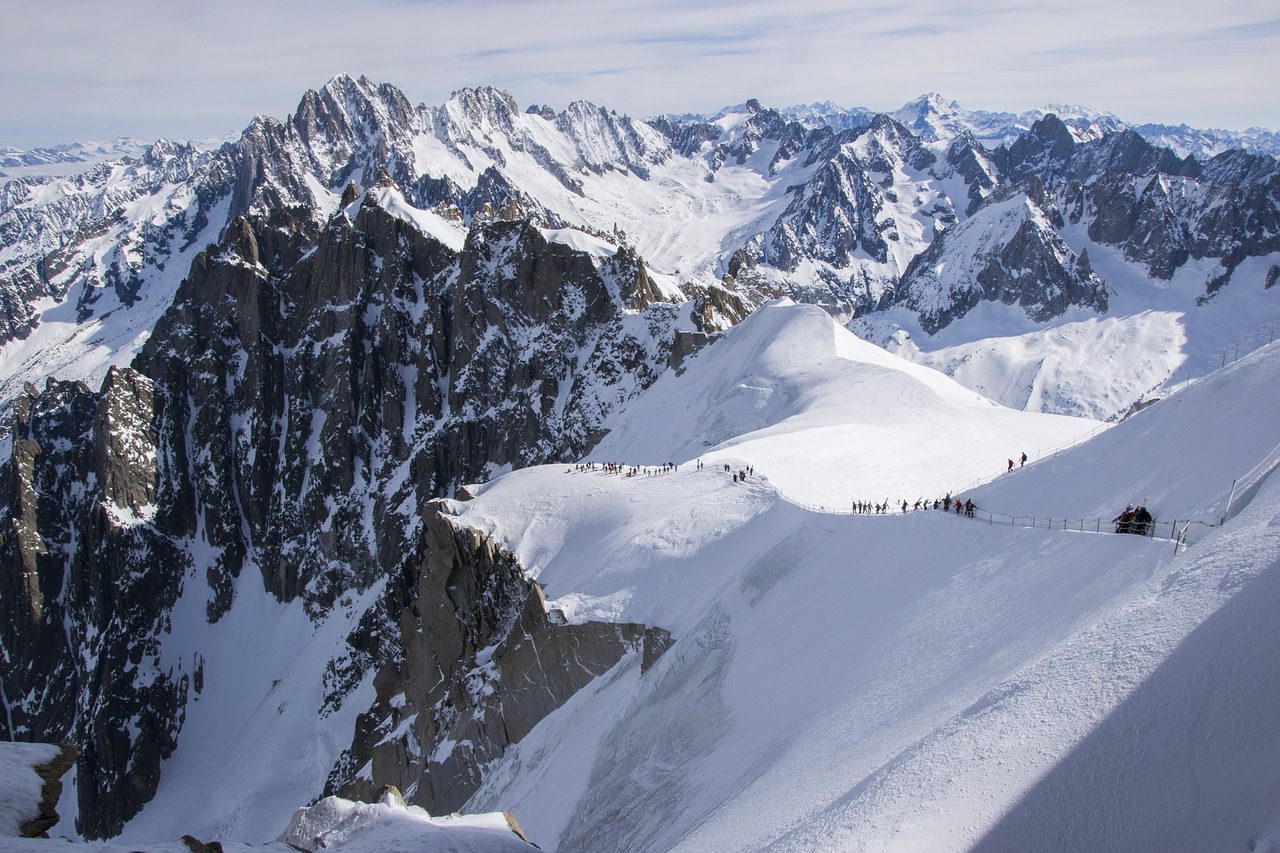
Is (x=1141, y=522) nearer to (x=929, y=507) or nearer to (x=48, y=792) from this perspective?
(x=929, y=507)

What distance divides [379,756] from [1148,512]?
48.6m

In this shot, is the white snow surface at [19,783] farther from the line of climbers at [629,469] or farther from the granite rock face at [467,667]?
the line of climbers at [629,469]

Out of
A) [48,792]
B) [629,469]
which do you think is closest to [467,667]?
[629,469]

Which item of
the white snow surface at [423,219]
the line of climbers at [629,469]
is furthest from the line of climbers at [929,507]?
the white snow surface at [423,219]

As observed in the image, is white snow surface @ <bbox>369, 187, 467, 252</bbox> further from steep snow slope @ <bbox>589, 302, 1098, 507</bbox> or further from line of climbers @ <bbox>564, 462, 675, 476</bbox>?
line of climbers @ <bbox>564, 462, 675, 476</bbox>

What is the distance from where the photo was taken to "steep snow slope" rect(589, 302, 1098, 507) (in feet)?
168

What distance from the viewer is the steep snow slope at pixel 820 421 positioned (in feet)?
168

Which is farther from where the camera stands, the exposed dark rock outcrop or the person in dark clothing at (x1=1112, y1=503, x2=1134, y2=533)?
the person in dark clothing at (x1=1112, y1=503, x2=1134, y2=533)

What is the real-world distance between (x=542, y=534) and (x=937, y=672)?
3476cm

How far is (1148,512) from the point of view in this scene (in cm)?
2572

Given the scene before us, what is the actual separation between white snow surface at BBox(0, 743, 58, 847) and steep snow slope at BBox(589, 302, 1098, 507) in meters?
35.8

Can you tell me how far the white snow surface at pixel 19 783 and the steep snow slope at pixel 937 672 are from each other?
1346cm

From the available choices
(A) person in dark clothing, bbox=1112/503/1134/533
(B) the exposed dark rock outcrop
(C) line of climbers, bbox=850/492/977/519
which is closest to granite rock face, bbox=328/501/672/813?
(C) line of climbers, bbox=850/492/977/519

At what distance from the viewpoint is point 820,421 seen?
6406 cm
